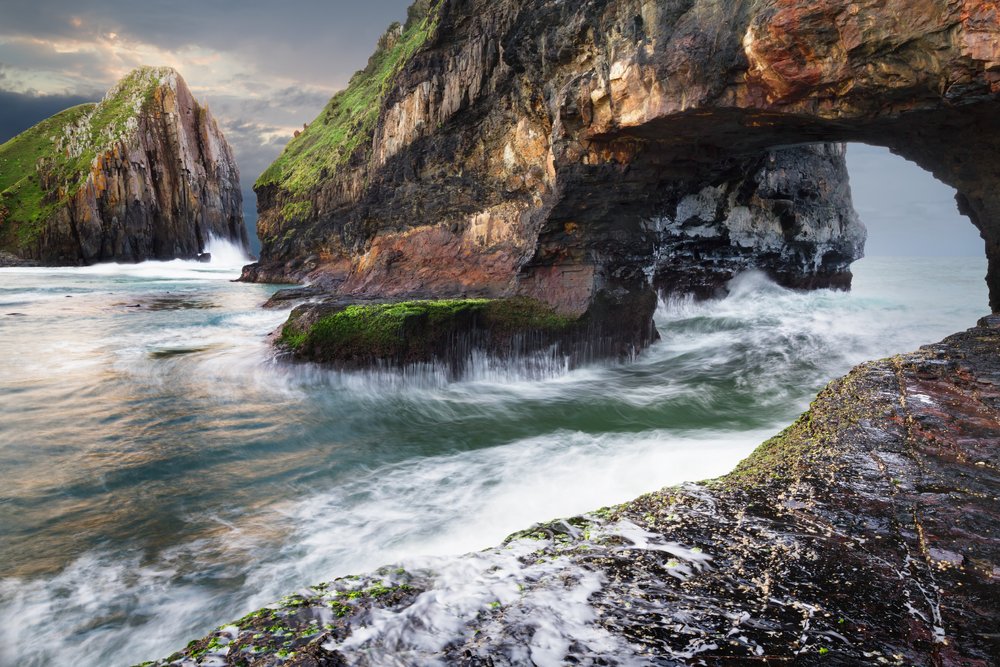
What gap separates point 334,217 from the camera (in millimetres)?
25906

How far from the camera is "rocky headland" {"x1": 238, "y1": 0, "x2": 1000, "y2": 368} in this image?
6.46m

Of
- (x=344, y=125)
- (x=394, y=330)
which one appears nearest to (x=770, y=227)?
(x=394, y=330)

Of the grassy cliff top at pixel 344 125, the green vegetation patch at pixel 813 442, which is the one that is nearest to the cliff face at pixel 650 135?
the green vegetation patch at pixel 813 442

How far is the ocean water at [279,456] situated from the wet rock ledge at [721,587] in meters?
1.27

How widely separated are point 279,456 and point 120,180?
2138 inches

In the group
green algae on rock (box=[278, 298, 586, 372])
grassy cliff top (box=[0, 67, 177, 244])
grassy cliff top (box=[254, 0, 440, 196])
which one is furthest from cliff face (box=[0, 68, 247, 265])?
green algae on rock (box=[278, 298, 586, 372])

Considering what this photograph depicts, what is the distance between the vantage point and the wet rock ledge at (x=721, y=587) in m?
1.86

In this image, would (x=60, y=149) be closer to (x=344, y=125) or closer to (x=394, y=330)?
(x=344, y=125)

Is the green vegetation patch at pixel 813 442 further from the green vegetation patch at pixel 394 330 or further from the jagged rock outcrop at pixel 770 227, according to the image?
the jagged rock outcrop at pixel 770 227

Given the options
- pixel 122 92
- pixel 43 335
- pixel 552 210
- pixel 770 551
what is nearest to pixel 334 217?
pixel 43 335

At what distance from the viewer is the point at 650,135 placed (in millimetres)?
9016

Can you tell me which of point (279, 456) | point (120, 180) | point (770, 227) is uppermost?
point (120, 180)

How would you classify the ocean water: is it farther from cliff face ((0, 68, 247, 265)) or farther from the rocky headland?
cliff face ((0, 68, 247, 265))

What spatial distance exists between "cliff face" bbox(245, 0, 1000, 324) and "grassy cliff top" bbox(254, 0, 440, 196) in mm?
6668
